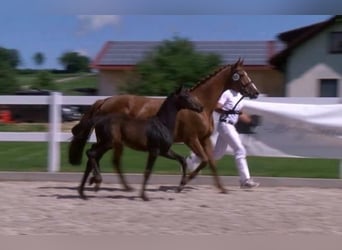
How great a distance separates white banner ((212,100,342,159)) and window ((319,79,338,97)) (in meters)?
26.6

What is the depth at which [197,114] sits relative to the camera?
1152 cm

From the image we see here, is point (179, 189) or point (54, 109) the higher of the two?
point (54, 109)

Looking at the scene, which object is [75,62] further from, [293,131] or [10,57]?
[293,131]

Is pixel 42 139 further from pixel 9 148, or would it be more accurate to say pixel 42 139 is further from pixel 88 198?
pixel 9 148

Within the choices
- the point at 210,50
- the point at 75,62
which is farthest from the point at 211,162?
the point at 75,62

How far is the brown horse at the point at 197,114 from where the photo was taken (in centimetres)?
1148

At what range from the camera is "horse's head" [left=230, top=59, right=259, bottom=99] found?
1162 centimetres

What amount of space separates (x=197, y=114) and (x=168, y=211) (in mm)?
2200

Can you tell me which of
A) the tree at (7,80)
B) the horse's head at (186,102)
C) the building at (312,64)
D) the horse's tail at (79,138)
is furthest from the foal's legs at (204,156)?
the tree at (7,80)

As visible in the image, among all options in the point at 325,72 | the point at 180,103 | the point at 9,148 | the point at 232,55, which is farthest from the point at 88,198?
the point at 232,55

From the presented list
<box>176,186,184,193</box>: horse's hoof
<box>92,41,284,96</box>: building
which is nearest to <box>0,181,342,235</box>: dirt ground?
<box>176,186,184,193</box>: horse's hoof

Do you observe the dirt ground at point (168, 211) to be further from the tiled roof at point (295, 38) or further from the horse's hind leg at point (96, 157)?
the tiled roof at point (295, 38)

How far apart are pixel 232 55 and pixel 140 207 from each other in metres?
39.2

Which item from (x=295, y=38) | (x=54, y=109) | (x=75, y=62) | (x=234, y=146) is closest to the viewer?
(x=234, y=146)
